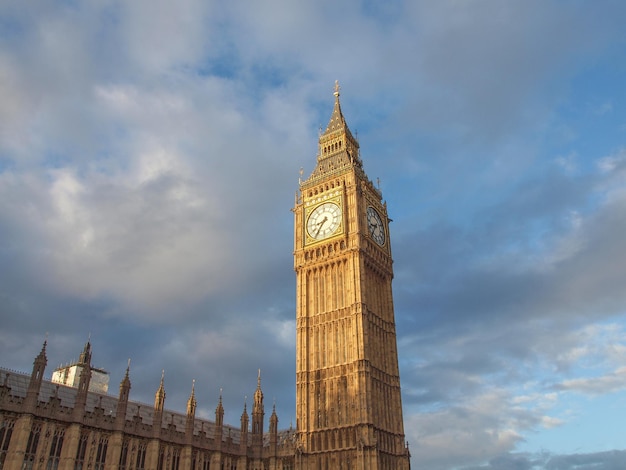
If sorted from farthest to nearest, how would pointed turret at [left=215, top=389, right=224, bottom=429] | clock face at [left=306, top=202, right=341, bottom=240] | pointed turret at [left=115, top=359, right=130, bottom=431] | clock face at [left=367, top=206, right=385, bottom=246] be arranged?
clock face at [left=367, top=206, right=385, bottom=246]
clock face at [left=306, top=202, right=341, bottom=240]
pointed turret at [left=215, top=389, right=224, bottom=429]
pointed turret at [left=115, top=359, right=130, bottom=431]

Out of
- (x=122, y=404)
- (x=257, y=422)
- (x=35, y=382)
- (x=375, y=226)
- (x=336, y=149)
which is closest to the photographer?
(x=35, y=382)

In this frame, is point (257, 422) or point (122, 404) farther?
point (257, 422)

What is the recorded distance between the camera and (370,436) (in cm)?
7050

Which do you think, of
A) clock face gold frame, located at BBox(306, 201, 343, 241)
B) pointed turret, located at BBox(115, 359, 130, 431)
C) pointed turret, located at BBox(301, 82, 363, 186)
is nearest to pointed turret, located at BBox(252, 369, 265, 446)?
pointed turret, located at BBox(115, 359, 130, 431)

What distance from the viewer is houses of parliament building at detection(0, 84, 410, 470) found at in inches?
2088

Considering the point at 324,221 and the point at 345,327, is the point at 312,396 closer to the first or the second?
the point at 345,327

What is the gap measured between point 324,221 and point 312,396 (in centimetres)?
2495

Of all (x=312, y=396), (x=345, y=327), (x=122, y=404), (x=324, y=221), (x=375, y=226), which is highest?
(x=375, y=226)

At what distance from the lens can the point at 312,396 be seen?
76562 millimetres

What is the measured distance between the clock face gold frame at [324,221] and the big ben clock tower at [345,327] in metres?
0.16

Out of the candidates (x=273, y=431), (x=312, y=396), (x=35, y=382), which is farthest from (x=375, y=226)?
(x=35, y=382)

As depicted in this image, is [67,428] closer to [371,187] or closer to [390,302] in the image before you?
[390,302]

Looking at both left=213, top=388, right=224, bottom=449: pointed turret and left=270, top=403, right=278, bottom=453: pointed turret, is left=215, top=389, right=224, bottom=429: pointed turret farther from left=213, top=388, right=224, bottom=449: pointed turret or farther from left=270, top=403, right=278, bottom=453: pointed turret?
left=270, top=403, right=278, bottom=453: pointed turret

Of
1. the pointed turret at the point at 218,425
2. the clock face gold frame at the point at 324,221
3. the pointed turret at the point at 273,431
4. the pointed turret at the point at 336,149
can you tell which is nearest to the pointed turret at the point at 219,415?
the pointed turret at the point at 218,425
